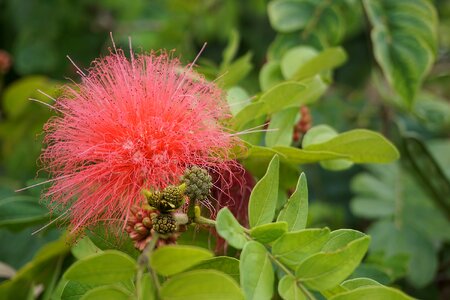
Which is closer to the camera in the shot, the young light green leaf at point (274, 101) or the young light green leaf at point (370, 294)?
the young light green leaf at point (370, 294)

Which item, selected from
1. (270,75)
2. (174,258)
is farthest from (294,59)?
(174,258)

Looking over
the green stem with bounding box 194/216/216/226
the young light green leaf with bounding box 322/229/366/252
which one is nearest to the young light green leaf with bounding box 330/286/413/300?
the young light green leaf with bounding box 322/229/366/252

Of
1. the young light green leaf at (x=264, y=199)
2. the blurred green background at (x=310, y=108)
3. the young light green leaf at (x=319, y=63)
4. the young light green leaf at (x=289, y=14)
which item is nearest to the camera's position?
the young light green leaf at (x=264, y=199)

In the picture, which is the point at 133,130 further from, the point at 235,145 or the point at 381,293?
the point at 381,293

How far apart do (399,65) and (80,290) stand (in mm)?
1315

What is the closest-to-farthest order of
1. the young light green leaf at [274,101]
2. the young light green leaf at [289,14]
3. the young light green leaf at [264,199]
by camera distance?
the young light green leaf at [264,199], the young light green leaf at [274,101], the young light green leaf at [289,14]

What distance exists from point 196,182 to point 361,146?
0.46m

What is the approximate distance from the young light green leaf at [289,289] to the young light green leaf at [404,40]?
1.00 metres

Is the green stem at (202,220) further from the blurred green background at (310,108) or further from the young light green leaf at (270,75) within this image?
the young light green leaf at (270,75)

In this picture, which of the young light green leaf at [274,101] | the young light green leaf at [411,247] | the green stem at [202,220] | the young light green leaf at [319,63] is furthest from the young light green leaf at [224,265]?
the young light green leaf at [411,247]

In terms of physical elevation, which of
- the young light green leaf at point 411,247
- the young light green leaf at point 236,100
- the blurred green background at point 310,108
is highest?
the young light green leaf at point 236,100

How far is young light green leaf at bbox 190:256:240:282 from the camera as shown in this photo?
1149mm

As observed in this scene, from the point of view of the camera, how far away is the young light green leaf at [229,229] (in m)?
1.03

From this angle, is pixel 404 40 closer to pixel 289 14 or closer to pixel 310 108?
pixel 289 14
